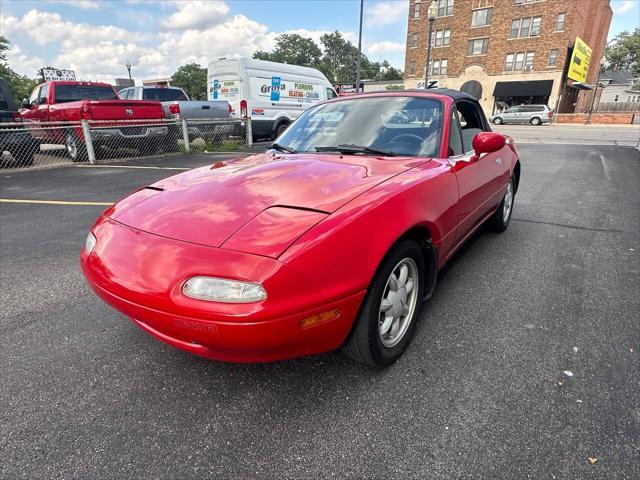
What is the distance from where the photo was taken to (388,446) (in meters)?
1.62

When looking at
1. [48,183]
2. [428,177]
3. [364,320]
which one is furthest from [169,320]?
[48,183]

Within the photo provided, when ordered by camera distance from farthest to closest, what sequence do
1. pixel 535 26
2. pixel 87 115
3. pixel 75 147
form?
pixel 535 26, pixel 75 147, pixel 87 115

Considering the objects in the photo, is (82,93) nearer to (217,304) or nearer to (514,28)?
(217,304)

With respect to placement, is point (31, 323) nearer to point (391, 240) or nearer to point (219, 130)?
point (391, 240)

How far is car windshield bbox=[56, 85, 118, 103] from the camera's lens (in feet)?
31.8

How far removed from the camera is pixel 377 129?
111 inches

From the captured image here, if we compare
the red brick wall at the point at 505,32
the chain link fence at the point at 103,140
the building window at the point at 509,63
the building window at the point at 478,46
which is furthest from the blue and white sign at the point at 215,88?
the building window at the point at 478,46

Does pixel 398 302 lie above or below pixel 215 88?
below

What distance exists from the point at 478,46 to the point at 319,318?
45248 millimetres

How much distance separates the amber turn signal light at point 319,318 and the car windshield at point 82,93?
436 inches

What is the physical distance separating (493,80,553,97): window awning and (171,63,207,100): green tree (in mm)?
60675

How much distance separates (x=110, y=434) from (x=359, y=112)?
257cm

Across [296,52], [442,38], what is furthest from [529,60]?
[296,52]

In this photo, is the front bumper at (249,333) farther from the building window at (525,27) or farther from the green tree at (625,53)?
the green tree at (625,53)
